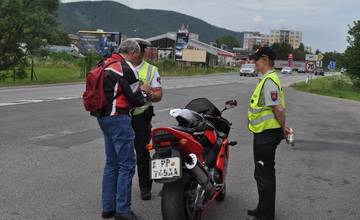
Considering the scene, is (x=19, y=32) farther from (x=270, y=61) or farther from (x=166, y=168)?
(x=166, y=168)

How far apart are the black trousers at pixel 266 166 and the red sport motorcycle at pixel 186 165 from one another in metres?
0.43

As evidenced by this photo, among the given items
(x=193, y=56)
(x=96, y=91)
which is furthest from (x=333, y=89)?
(x=193, y=56)

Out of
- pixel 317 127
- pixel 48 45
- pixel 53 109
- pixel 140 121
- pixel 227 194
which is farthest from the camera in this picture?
pixel 48 45

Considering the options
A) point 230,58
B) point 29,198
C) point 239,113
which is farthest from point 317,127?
point 230,58

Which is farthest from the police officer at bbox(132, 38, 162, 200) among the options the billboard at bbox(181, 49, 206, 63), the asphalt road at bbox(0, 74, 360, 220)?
the billboard at bbox(181, 49, 206, 63)

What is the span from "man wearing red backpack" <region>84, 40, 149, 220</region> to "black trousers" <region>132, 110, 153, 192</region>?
1.76 ft

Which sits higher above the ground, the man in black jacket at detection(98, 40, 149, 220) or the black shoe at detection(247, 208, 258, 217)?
the man in black jacket at detection(98, 40, 149, 220)

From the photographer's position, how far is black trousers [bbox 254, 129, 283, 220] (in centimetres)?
515

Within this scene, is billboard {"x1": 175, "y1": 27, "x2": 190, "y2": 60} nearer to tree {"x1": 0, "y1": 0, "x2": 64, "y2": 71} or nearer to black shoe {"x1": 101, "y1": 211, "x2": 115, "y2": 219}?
tree {"x1": 0, "y1": 0, "x2": 64, "y2": 71}

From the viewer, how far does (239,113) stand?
16.8 metres

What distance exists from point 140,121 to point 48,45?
1177 inches

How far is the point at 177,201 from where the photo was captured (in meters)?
4.51

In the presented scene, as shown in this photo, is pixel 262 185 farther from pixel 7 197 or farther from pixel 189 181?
pixel 7 197

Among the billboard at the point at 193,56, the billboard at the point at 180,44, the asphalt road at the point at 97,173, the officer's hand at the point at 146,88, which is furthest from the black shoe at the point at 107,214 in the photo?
the billboard at the point at 193,56
